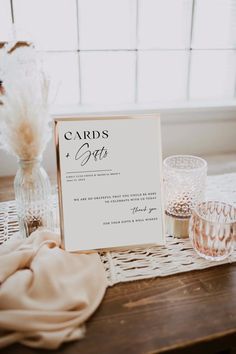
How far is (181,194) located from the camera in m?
0.83

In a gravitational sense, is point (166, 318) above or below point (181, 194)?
below

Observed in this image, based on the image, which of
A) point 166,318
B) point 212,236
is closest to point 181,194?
point 212,236

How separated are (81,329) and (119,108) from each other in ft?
3.16

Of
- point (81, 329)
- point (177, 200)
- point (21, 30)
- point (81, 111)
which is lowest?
point (81, 329)

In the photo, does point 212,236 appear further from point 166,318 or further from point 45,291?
point 45,291

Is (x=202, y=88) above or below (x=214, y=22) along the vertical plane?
below

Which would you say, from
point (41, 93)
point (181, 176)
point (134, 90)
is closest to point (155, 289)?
point (181, 176)

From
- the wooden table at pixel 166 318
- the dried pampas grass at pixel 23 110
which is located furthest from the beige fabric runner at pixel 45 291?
the dried pampas grass at pixel 23 110

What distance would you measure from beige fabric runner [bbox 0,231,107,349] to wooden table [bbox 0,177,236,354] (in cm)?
2

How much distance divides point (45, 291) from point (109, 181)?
0.26 m

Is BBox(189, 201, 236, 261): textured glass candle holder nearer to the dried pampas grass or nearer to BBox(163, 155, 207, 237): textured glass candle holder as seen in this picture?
BBox(163, 155, 207, 237): textured glass candle holder

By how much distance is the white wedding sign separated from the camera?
2.41 ft

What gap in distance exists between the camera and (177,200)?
841 mm

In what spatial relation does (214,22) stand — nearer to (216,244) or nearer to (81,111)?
(81,111)
